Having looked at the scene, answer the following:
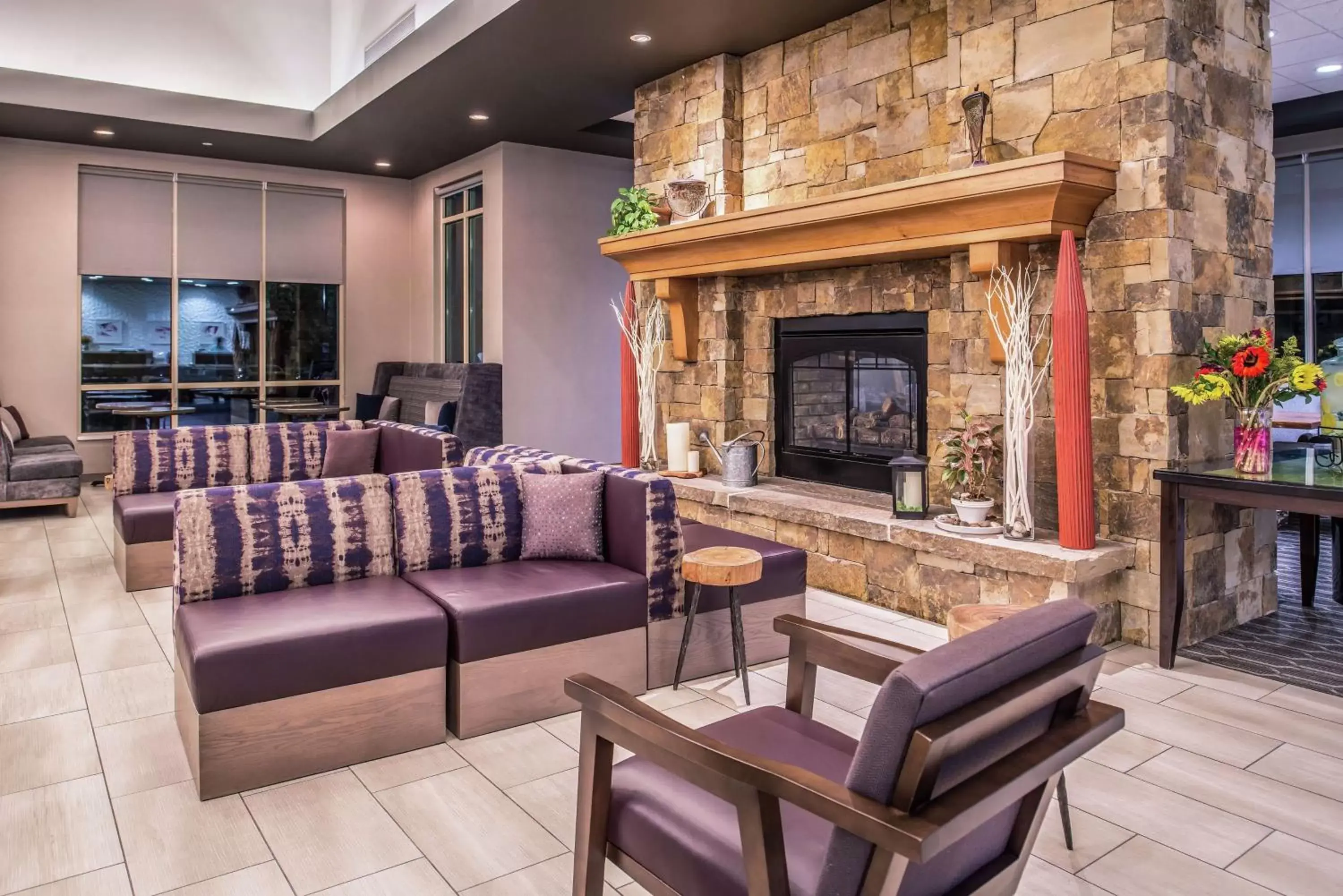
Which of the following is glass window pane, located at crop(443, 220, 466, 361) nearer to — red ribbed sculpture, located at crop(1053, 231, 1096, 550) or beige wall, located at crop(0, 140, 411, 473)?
beige wall, located at crop(0, 140, 411, 473)

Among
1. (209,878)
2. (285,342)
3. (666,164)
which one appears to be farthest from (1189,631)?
(285,342)

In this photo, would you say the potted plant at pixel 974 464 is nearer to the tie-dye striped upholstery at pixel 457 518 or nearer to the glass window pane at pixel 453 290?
the tie-dye striped upholstery at pixel 457 518

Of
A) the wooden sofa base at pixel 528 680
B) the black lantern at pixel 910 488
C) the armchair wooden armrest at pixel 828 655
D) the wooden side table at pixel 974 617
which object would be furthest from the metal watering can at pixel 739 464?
the armchair wooden armrest at pixel 828 655

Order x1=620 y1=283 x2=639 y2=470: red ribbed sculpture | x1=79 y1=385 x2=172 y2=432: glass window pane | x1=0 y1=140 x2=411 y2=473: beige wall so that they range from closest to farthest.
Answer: x1=620 y1=283 x2=639 y2=470: red ribbed sculpture < x1=0 y1=140 x2=411 y2=473: beige wall < x1=79 y1=385 x2=172 y2=432: glass window pane

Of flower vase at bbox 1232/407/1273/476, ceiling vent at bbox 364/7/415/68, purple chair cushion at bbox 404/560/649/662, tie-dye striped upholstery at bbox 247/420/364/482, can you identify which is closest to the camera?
purple chair cushion at bbox 404/560/649/662

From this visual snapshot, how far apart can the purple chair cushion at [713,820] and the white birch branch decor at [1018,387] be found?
219cm

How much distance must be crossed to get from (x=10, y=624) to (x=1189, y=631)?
5.05 meters

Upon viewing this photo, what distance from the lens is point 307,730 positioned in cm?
257

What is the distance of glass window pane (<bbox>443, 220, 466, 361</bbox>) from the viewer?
8930 mm

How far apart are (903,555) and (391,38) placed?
19.0 feet

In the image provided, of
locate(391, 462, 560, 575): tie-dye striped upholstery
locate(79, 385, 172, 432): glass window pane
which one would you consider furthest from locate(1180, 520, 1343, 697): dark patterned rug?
locate(79, 385, 172, 432): glass window pane

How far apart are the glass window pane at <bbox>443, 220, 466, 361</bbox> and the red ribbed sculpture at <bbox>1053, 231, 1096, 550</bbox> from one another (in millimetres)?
6445

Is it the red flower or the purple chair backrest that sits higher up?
the red flower

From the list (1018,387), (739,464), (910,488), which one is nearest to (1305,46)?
(1018,387)
